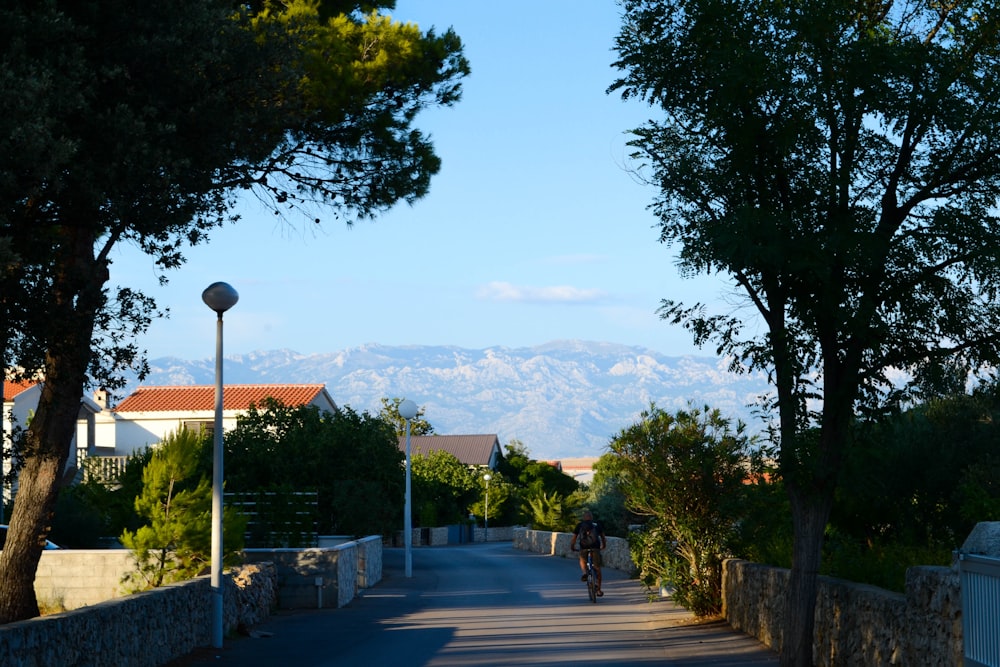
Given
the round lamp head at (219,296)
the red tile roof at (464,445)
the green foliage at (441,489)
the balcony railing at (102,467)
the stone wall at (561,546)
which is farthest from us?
the red tile roof at (464,445)

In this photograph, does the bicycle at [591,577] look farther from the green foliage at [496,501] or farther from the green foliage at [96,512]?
the green foliage at [496,501]

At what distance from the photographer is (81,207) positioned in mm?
11000

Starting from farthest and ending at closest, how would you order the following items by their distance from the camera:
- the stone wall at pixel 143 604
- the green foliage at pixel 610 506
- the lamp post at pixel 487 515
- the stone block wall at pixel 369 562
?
the lamp post at pixel 487 515 < the green foliage at pixel 610 506 < the stone block wall at pixel 369 562 < the stone wall at pixel 143 604

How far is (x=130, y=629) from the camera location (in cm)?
1283

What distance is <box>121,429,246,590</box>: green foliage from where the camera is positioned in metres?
18.6

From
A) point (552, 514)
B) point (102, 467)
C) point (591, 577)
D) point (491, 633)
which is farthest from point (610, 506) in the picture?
point (491, 633)

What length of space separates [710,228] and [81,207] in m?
6.19

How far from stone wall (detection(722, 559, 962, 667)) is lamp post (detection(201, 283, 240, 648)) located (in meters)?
7.38

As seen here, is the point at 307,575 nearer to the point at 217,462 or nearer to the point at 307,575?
the point at 307,575

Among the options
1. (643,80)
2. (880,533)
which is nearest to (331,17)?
(643,80)

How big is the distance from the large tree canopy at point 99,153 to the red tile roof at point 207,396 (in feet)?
156

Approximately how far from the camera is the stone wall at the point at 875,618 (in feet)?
30.2

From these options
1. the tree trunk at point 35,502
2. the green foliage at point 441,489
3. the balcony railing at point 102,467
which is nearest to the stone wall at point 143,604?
the tree trunk at point 35,502

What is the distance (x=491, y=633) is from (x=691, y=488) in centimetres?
409
